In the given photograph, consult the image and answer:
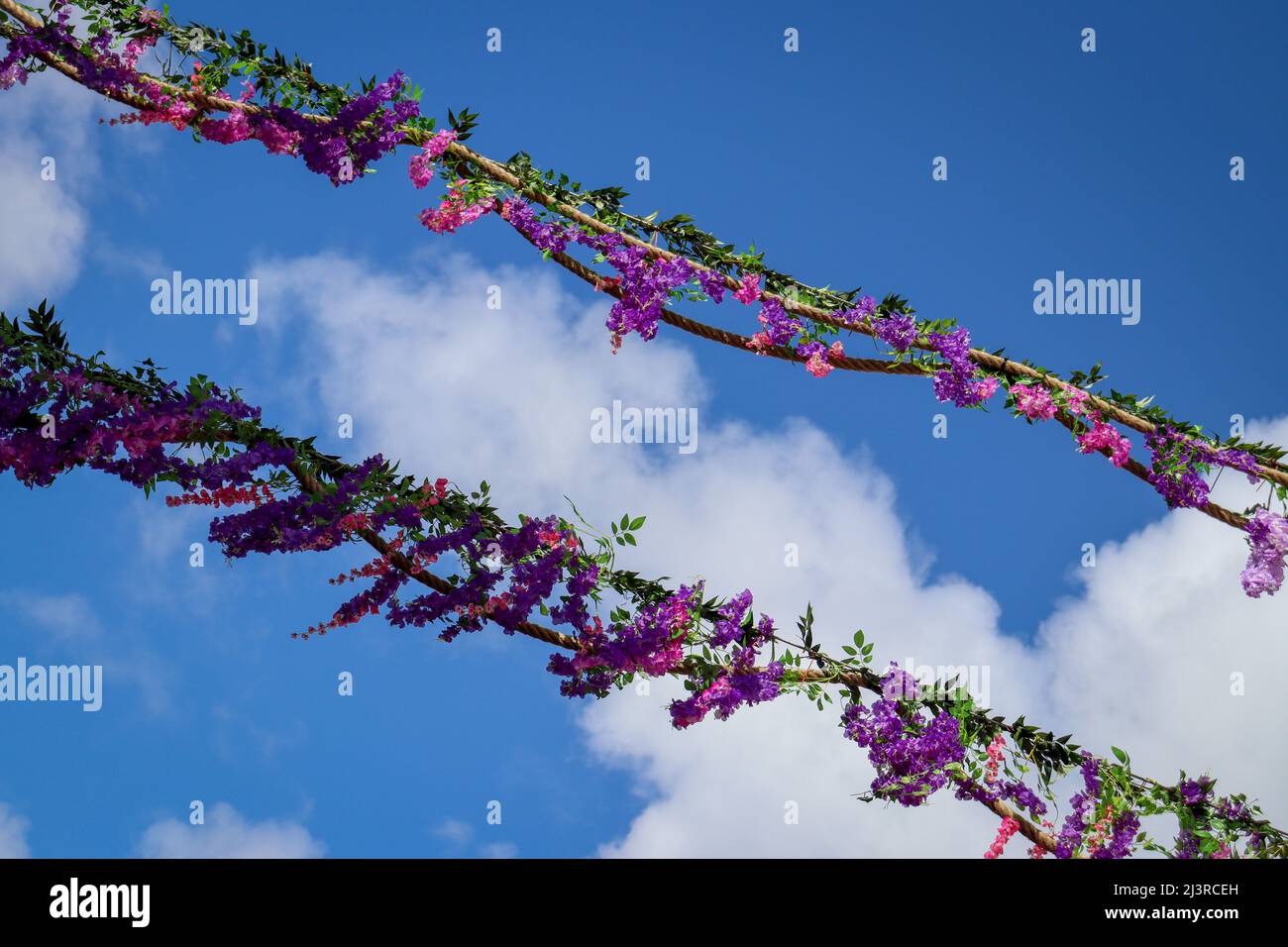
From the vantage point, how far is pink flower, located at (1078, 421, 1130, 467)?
5.36 m

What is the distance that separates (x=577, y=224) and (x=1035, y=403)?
229 cm

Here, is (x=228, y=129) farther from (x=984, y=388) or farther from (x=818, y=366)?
(x=984, y=388)

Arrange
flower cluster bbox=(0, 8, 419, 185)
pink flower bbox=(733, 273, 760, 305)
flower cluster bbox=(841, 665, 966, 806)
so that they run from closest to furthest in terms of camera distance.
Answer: flower cluster bbox=(0, 8, 419, 185)
pink flower bbox=(733, 273, 760, 305)
flower cluster bbox=(841, 665, 966, 806)

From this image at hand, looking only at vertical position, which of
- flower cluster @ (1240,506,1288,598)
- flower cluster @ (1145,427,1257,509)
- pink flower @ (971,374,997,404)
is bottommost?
flower cluster @ (1240,506,1288,598)

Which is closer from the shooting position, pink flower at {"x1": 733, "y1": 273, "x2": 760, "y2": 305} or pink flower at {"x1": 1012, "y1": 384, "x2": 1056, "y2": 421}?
pink flower at {"x1": 1012, "y1": 384, "x2": 1056, "y2": 421}

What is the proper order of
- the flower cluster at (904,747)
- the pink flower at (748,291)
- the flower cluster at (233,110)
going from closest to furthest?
the flower cluster at (233,110) → the pink flower at (748,291) → the flower cluster at (904,747)

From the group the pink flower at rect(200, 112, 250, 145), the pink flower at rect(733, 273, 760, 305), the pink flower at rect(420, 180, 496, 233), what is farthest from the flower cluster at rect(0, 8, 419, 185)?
the pink flower at rect(733, 273, 760, 305)

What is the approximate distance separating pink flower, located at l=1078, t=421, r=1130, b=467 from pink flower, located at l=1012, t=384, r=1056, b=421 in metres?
0.20

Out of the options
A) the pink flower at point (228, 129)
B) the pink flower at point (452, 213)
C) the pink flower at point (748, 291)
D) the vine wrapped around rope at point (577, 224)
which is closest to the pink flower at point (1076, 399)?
the vine wrapped around rope at point (577, 224)

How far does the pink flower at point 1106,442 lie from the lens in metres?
5.36

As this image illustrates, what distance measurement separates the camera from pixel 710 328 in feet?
17.7

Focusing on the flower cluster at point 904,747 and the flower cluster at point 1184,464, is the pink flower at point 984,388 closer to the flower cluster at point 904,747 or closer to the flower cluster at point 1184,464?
the flower cluster at point 1184,464

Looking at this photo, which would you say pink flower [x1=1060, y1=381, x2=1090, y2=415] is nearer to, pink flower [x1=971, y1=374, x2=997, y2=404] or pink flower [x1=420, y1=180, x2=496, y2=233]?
pink flower [x1=971, y1=374, x2=997, y2=404]

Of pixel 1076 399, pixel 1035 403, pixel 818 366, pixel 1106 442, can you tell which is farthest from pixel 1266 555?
pixel 818 366
